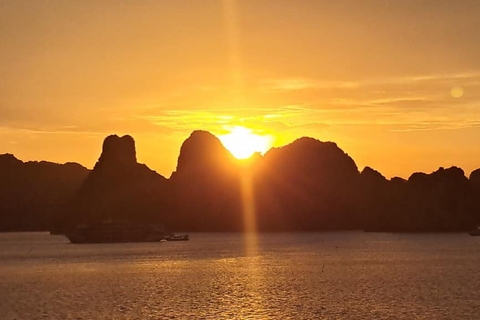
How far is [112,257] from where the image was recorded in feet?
613

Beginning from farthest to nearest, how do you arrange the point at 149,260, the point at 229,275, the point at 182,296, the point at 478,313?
the point at 149,260, the point at 229,275, the point at 182,296, the point at 478,313

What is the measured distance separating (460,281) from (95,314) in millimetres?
60473

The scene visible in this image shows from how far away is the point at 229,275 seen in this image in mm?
127812

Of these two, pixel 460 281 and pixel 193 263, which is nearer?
pixel 460 281

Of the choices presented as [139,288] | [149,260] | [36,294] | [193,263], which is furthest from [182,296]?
[149,260]

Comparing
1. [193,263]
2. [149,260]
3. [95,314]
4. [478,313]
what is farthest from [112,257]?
[478,313]

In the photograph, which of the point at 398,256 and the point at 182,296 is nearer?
the point at 182,296

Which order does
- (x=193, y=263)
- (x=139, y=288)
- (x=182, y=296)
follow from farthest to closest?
(x=193, y=263)
(x=139, y=288)
(x=182, y=296)

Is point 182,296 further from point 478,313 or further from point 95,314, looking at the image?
point 478,313

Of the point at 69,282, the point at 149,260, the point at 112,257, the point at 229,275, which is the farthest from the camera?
the point at 112,257

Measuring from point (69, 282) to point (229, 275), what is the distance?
29.1m

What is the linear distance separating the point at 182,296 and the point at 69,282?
31.2m

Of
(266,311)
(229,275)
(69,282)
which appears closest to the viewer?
(266,311)

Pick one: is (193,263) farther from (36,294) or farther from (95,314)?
(95,314)
